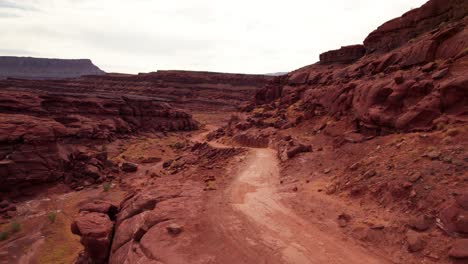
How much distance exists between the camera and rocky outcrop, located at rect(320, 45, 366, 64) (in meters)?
41.3

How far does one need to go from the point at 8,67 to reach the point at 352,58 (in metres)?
208

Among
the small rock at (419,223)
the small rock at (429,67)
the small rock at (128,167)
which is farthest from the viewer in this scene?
the small rock at (128,167)

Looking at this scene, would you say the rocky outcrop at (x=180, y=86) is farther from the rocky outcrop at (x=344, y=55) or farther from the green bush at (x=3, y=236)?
the green bush at (x=3, y=236)

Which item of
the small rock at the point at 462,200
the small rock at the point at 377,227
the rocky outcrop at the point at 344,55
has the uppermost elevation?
the rocky outcrop at the point at 344,55

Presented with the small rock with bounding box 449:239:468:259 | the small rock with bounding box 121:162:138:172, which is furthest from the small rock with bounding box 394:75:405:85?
the small rock with bounding box 121:162:138:172

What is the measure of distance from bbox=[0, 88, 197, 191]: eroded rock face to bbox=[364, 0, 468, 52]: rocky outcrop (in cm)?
2944

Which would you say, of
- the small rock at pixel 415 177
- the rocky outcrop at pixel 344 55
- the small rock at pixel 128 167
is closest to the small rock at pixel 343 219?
the small rock at pixel 415 177

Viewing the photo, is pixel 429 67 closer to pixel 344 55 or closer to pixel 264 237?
pixel 264 237

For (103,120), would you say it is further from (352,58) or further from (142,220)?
(142,220)

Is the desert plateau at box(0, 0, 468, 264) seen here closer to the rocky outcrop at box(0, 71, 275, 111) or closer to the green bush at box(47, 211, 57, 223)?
the green bush at box(47, 211, 57, 223)

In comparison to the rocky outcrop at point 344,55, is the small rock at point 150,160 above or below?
below

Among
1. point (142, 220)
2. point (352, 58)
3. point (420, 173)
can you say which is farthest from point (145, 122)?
point (420, 173)

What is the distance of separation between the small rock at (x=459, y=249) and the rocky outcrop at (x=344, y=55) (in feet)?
117

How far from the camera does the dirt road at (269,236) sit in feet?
32.2
